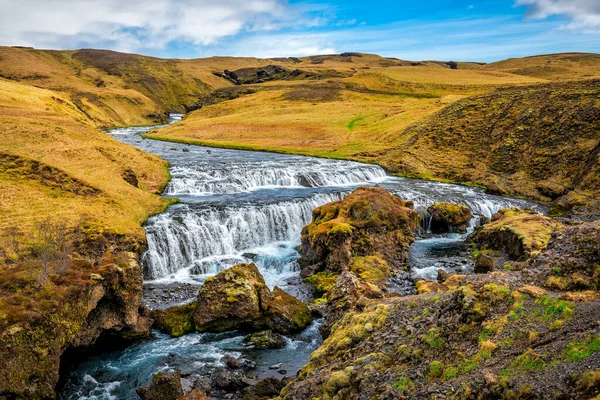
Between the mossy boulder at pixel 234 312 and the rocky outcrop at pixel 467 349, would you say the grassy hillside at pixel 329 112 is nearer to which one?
the mossy boulder at pixel 234 312

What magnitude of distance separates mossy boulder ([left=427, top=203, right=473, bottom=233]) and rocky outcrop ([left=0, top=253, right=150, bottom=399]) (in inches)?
1169

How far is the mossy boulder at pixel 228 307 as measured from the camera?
2364 centimetres

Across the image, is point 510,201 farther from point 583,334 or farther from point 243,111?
point 243,111

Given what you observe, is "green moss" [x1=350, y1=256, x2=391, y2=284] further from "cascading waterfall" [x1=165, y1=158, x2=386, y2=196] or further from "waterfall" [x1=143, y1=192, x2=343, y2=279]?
"cascading waterfall" [x1=165, y1=158, x2=386, y2=196]

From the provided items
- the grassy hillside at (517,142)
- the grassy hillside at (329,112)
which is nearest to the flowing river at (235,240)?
the grassy hillside at (517,142)

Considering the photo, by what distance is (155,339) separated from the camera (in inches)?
907

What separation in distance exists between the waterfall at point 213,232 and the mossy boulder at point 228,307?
9152 millimetres

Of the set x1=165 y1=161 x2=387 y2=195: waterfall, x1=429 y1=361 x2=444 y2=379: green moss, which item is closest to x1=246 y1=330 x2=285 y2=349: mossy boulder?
x1=429 y1=361 x2=444 y2=379: green moss

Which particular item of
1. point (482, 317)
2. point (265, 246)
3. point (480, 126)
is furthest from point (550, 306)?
point (480, 126)

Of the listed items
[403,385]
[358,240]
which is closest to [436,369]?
[403,385]

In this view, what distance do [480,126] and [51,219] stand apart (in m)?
65.8

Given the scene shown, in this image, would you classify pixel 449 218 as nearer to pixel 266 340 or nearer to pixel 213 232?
pixel 213 232

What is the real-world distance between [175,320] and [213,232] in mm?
13509

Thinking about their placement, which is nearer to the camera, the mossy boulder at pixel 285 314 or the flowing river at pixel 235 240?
the flowing river at pixel 235 240
